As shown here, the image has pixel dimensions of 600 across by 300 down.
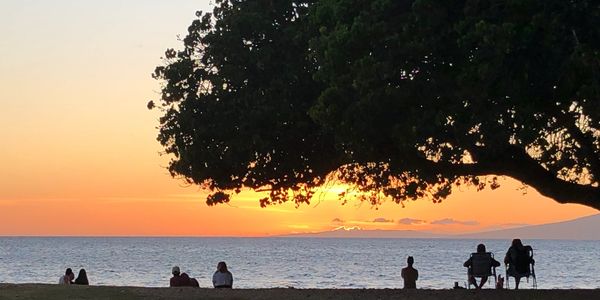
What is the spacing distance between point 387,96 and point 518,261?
31.8 ft

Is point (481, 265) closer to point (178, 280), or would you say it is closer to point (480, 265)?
point (480, 265)

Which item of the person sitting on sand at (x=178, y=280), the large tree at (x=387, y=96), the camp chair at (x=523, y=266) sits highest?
the large tree at (x=387, y=96)

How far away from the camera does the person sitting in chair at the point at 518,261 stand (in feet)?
79.6

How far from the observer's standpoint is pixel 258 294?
830 inches

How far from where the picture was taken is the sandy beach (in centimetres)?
2064

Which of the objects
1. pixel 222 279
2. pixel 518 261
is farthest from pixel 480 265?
pixel 222 279

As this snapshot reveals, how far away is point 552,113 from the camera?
56.4ft

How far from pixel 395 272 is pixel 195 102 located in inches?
2293

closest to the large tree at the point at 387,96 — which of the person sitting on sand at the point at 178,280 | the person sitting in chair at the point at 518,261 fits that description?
the person sitting in chair at the point at 518,261

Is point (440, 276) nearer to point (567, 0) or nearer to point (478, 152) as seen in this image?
point (478, 152)

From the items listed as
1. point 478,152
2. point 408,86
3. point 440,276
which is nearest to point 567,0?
point 408,86

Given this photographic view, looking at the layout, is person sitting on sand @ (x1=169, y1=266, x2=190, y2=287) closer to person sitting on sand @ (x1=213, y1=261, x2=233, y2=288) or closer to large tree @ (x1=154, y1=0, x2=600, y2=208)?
person sitting on sand @ (x1=213, y1=261, x2=233, y2=288)

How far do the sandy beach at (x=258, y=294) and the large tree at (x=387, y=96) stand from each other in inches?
86.5

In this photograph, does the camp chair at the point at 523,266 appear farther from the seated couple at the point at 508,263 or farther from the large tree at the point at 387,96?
the large tree at the point at 387,96
